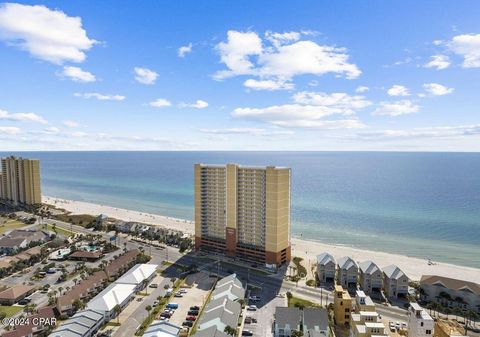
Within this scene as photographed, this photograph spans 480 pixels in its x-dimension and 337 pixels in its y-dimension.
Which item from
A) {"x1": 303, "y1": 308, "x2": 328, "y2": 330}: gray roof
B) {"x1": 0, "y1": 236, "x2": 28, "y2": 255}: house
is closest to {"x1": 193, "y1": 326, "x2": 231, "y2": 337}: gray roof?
{"x1": 303, "y1": 308, "x2": 328, "y2": 330}: gray roof

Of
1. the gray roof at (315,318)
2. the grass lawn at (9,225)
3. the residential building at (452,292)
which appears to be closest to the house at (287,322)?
the gray roof at (315,318)

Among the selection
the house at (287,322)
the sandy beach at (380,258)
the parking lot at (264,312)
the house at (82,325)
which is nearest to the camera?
the house at (82,325)

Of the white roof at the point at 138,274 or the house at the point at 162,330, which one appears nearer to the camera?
the house at the point at 162,330

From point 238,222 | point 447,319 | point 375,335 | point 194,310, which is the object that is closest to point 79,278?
point 194,310

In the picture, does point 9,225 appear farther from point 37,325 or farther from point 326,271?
point 326,271

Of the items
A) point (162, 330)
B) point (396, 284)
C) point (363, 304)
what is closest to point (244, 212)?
point (396, 284)

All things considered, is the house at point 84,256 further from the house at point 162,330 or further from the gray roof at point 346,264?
the gray roof at point 346,264
